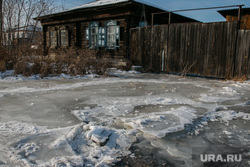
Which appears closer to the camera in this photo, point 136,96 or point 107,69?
point 136,96

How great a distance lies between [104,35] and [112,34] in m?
0.60

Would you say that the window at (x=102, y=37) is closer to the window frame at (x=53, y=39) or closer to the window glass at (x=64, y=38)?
the window glass at (x=64, y=38)

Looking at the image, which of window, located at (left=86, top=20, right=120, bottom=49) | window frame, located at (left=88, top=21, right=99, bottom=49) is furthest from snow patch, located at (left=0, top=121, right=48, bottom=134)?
window frame, located at (left=88, top=21, right=99, bottom=49)

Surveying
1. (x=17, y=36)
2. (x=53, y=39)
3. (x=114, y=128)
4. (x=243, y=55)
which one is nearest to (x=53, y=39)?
(x=53, y=39)

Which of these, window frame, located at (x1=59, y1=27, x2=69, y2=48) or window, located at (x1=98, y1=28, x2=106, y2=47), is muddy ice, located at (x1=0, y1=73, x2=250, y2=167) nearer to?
window, located at (x1=98, y1=28, x2=106, y2=47)

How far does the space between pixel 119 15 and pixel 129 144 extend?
10274 millimetres

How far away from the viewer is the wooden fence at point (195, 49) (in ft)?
24.0

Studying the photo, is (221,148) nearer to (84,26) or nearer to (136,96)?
(136,96)

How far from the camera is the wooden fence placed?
289 inches

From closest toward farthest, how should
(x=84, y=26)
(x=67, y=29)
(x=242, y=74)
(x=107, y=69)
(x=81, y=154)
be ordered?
(x=81, y=154) < (x=242, y=74) < (x=107, y=69) < (x=84, y=26) < (x=67, y=29)

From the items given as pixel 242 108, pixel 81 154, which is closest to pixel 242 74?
pixel 242 108

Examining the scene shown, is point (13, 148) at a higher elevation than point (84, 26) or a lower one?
lower

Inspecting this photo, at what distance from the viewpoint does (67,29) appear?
14891 mm

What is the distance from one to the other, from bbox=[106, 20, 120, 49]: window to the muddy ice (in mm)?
7715
